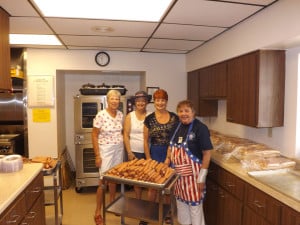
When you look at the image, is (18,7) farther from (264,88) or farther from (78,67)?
(264,88)

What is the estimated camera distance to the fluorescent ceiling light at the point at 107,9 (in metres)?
1.89

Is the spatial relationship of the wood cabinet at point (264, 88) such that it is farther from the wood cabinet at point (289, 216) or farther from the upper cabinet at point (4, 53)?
the upper cabinet at point (4, 53)

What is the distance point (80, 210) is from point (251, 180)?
220 centimetres

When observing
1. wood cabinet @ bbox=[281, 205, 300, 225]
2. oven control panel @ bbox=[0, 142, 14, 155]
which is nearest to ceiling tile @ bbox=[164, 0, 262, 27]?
wood cabinet @ bbox=[281, 205, 300, 225]

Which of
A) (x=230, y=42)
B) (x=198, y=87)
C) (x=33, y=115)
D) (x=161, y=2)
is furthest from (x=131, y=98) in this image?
(x=161, y=2)

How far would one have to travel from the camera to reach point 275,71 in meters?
2.16

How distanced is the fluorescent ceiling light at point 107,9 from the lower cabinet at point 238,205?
150 cm

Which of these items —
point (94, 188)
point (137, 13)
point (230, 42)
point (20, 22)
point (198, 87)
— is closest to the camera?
point (137, 13)

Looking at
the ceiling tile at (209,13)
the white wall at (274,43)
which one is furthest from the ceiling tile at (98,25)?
the white wall at (274,43)

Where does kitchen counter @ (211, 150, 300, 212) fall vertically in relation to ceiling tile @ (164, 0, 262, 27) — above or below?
below

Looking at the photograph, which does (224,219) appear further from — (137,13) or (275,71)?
(137,13)

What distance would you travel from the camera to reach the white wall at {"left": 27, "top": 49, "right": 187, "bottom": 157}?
356cm

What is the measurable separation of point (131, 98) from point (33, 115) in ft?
4.64

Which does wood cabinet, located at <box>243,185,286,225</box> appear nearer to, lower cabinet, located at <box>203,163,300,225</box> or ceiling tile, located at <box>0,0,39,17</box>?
lower cabinet, located at <box>203,163,300,225</box>
